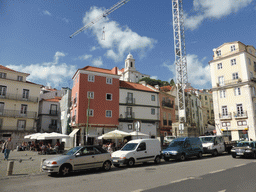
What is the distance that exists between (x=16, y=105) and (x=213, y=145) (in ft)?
110

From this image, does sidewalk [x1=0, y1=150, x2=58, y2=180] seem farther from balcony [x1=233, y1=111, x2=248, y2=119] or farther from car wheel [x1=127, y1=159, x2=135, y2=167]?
balcony [x1=233, y1=111, x2=248, y2=119]

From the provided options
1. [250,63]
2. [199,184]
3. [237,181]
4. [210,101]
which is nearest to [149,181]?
[199,184]

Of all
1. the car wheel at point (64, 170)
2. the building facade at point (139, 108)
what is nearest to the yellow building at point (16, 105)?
the building facade at point (139, 108)

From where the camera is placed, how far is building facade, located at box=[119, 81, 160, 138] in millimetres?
35656

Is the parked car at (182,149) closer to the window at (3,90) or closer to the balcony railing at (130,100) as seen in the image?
the balcony railing at (130,100)

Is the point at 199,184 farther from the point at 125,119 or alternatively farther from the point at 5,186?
the point at 125,119

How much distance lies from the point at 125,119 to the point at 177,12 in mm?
25489

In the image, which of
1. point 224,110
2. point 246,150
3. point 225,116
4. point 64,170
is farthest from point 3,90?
point 224,110

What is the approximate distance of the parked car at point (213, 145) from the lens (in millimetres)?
19498

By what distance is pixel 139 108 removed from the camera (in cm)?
3731

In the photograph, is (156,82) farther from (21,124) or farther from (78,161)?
(78,161)

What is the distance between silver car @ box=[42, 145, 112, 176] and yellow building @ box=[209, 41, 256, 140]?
101 feet

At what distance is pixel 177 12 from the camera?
1644 inches

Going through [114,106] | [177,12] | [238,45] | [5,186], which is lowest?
[5,186]
